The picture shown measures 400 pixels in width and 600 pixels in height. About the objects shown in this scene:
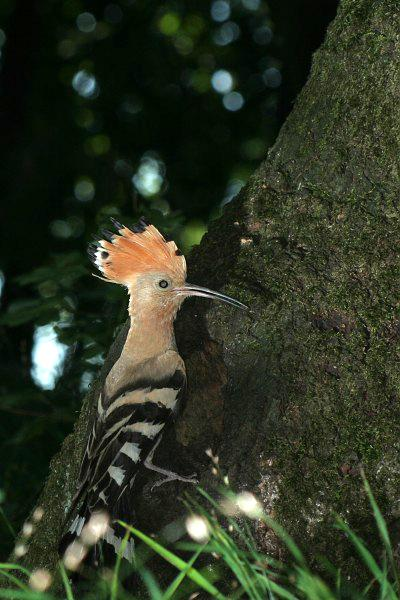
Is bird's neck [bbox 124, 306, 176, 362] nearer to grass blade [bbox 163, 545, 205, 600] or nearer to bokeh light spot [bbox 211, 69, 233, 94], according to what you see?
grass blade [bbox 163, 545, 205, 600]

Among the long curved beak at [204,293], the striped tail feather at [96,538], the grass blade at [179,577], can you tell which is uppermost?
the long curved beak at [204,293]

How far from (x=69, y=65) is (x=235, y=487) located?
7.07m

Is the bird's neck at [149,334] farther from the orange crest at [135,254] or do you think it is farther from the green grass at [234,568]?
the green grass at [234,568]

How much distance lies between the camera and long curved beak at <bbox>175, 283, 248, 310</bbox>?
9.77 ft

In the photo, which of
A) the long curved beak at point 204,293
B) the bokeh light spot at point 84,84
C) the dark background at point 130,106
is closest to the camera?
the long curved beak at point 204,293

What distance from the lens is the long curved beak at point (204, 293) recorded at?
9.77 feet

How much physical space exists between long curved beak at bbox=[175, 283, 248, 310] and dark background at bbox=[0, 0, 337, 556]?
3.30 meters

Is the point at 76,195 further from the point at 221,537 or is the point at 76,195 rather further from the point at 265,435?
the point at 221,537

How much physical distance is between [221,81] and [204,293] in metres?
6.71

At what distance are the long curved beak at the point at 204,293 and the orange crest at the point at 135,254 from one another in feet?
0.24

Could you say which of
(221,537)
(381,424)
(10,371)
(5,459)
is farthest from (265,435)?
(10,371)

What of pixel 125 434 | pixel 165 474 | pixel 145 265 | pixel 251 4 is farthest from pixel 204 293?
pixel 251 4

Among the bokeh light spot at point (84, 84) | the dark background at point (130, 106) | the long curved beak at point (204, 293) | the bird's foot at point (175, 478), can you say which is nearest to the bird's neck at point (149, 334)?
the long curved beak at point (204, 293)

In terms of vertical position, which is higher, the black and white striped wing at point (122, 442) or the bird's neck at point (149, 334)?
the bird's neck at point (149, 334)
